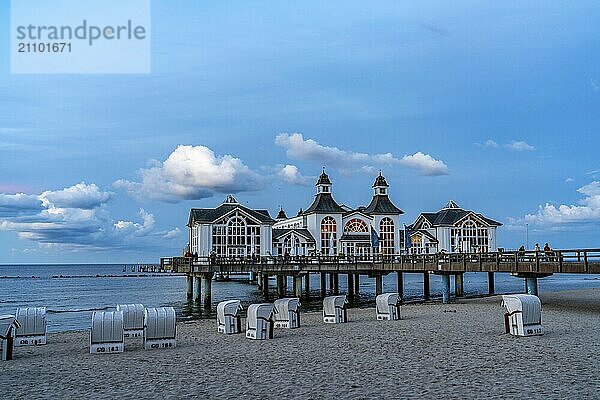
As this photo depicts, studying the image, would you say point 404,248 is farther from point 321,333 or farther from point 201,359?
point 201,359

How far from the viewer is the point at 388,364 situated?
42.2 feet

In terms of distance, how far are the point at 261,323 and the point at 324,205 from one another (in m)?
39.4

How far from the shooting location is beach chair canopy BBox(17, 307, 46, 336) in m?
17.7

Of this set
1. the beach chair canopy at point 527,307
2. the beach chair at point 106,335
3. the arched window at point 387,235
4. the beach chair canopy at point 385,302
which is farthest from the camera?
the arched window at point 387,235

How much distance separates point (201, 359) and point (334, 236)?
141ft

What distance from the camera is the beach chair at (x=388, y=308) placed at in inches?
899

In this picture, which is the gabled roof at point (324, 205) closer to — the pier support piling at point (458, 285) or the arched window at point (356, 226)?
the arched window at point (356, 226)

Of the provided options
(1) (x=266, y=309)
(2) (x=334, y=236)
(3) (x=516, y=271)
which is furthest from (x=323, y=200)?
(1) (x=266, y=309)

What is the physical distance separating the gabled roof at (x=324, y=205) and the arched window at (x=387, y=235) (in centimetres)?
418

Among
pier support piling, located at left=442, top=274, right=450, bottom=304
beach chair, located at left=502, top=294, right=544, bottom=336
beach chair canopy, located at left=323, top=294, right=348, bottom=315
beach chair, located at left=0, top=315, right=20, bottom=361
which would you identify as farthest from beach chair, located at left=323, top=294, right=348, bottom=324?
pier support piling, located at left=442, top=274, right=450, bottom=304

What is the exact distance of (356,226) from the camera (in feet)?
192

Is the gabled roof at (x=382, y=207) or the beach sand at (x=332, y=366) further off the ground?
the gabled roof at (x=382, y=207)

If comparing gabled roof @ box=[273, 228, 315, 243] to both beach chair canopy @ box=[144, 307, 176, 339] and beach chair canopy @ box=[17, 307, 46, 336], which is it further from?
beach chair canopy @ box=[144, 307, 176, 339]

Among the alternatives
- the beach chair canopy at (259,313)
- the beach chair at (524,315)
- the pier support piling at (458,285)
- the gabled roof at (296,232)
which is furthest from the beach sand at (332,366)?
the gabled roof at (296,232)
